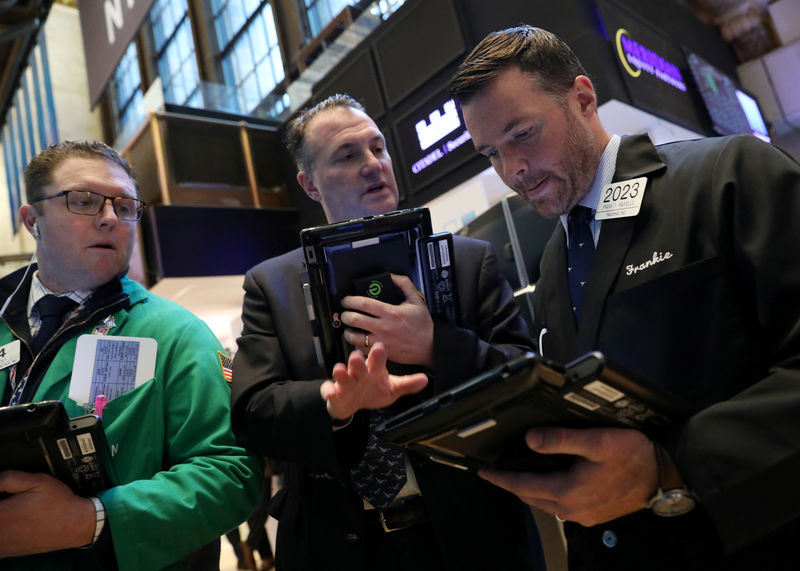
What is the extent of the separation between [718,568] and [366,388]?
0.65 metres

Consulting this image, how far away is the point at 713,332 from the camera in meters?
1.13

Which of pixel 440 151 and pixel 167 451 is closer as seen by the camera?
pixel 167 451

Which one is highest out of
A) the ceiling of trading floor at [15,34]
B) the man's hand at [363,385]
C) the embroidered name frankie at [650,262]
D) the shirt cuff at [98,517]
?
the ceiling of trading floor at [15,34]

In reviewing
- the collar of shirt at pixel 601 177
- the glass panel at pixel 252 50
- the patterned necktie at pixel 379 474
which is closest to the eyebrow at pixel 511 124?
the collar of shirt at pixel 601 177

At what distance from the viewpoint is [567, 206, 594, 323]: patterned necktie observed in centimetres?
142

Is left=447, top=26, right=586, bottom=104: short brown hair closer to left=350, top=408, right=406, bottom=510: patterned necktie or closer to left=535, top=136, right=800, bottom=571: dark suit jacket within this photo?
left=535, top=136, right=800, bottom=571: dark suit jacket

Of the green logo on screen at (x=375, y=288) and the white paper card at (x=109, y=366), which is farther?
the white paper card at (x=109, y=366)

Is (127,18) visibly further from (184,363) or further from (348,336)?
(348,336)

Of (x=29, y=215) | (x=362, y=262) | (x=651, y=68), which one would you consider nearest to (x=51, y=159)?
(x=29, y=215)

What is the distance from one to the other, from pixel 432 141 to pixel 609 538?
4.87 metres

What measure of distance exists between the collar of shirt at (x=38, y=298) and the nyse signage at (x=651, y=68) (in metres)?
4.13

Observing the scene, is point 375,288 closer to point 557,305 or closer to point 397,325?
point 397,325

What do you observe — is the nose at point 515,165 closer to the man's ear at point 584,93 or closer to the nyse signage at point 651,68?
the man's ear at point 584,93

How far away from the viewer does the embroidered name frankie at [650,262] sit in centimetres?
123
